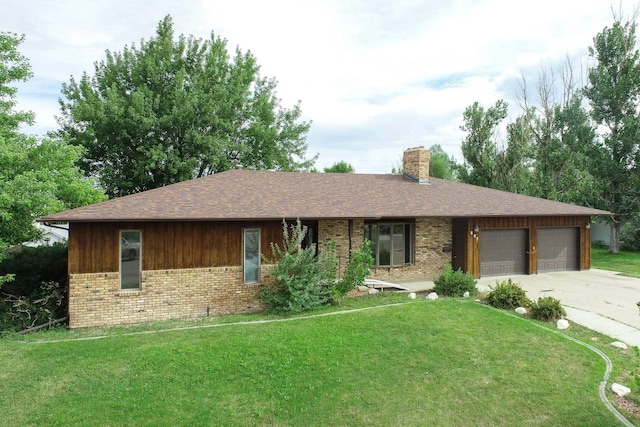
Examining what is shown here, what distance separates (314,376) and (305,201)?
22.6 ft

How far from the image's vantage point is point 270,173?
52.1 feet

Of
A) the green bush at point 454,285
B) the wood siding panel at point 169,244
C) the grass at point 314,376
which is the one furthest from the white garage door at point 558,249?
the wood siding panel at point 169,244

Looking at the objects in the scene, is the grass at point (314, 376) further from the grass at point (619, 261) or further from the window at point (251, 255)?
the grass at point (619, 261)

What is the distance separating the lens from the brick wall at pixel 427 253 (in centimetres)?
1413

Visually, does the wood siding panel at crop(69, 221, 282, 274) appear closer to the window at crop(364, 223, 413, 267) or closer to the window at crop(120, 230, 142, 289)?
the window at crop(120, 230, 142, 289)

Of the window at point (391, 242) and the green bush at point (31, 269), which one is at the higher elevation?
the window at point (391, 242)

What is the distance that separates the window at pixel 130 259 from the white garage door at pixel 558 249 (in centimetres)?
1450

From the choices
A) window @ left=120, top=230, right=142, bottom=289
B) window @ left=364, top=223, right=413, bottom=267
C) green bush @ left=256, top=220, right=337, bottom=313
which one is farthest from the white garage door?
window @ left=120, top=230, right=142, bottom=289

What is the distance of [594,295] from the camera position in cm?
1198

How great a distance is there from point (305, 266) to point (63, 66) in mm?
19805

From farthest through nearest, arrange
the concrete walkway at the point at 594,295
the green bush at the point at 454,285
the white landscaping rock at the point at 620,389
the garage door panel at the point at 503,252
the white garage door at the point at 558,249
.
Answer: the white garage door at the point at 558,249 < the garage door panel at the point at 503,252 < the green bush at the point at 454,285 < the concrete walkway at the point at 594,295 < the white landscaping rock at the point at 620,389

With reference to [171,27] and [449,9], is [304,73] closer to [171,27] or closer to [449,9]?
[171,27]

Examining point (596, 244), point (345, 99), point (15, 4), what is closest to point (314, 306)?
point (15, 4)

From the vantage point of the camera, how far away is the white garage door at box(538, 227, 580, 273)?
51.8 feet
